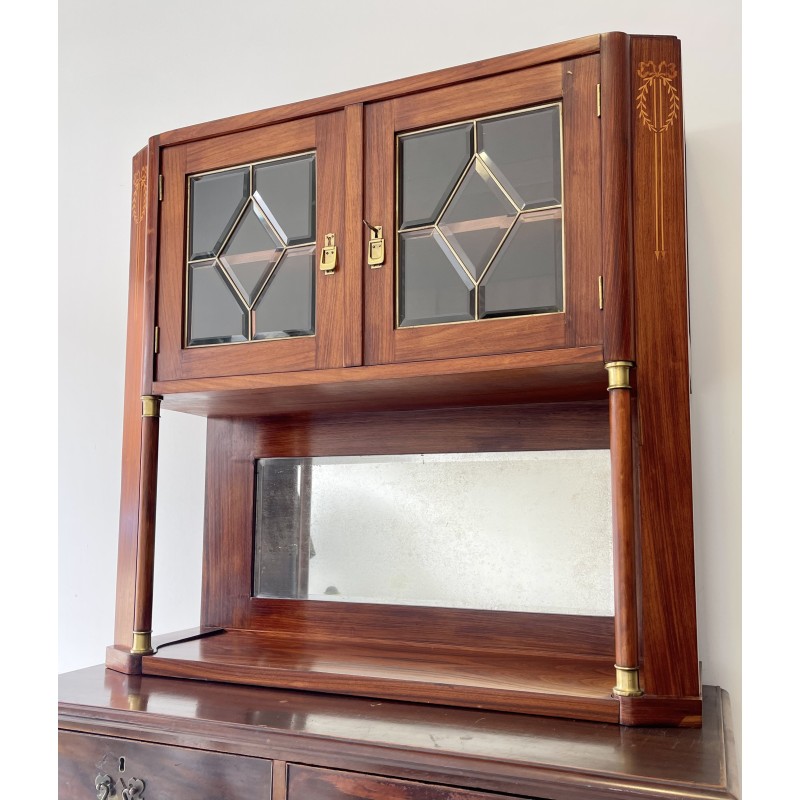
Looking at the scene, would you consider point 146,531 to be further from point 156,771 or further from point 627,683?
point 627,683

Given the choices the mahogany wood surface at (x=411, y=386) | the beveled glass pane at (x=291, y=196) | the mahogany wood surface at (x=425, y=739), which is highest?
the beveled glass pane at (x=291, y=196)

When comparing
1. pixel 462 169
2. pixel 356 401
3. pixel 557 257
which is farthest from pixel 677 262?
pixel 356 401

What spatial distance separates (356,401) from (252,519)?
16.7 inches

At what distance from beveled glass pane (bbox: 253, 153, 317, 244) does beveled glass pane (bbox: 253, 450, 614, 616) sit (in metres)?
0.52

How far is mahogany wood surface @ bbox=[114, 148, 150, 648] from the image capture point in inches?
63.7

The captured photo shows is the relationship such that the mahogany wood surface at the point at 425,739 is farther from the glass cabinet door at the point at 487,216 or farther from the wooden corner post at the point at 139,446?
the glass cabinet door at the point at 487,216

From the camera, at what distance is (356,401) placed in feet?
5.24

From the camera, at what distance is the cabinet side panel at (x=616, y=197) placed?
1.21 metres

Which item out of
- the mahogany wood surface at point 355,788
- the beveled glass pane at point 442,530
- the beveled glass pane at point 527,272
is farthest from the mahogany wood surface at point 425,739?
the beveled glass pane at point 527,272

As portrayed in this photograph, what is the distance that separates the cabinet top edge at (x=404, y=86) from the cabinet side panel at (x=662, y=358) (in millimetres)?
109

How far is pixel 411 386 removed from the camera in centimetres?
142

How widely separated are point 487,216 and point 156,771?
102cm

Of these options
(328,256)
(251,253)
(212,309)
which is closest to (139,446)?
(212,309)
